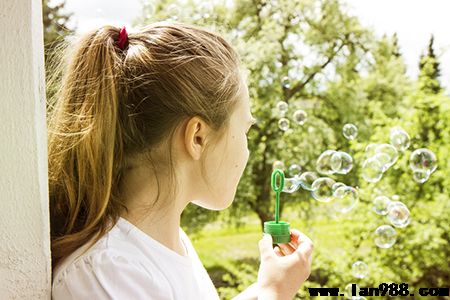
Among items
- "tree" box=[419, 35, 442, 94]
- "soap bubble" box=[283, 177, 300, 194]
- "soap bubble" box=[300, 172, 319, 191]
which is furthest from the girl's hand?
"tree" box=[419, 35, 442, 94]

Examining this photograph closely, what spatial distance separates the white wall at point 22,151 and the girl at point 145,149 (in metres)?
0.11

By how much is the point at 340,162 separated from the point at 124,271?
1500 mm

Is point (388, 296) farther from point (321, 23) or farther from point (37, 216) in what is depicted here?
point (37, 216)

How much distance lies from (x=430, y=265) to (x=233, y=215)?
1.64 m

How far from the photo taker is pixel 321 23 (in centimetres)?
468

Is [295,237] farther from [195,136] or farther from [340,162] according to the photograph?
[340,162]

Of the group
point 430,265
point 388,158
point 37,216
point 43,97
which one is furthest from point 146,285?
point 430,265

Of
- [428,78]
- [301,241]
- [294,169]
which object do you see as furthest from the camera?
[428,78]

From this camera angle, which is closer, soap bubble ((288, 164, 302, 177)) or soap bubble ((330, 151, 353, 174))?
soap bubble ((330, 151, 353, 174))

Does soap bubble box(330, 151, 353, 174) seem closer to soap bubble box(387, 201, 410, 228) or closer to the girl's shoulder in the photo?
soap bubble box(387, 201, 410, 228)

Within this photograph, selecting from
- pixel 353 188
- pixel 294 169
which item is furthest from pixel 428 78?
pixel 353 188

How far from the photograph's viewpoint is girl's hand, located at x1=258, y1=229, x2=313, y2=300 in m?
0.89

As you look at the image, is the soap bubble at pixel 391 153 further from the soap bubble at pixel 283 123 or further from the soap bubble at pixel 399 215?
the soap bubble at pixel 283 123

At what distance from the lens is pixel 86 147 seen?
850 millimetres
